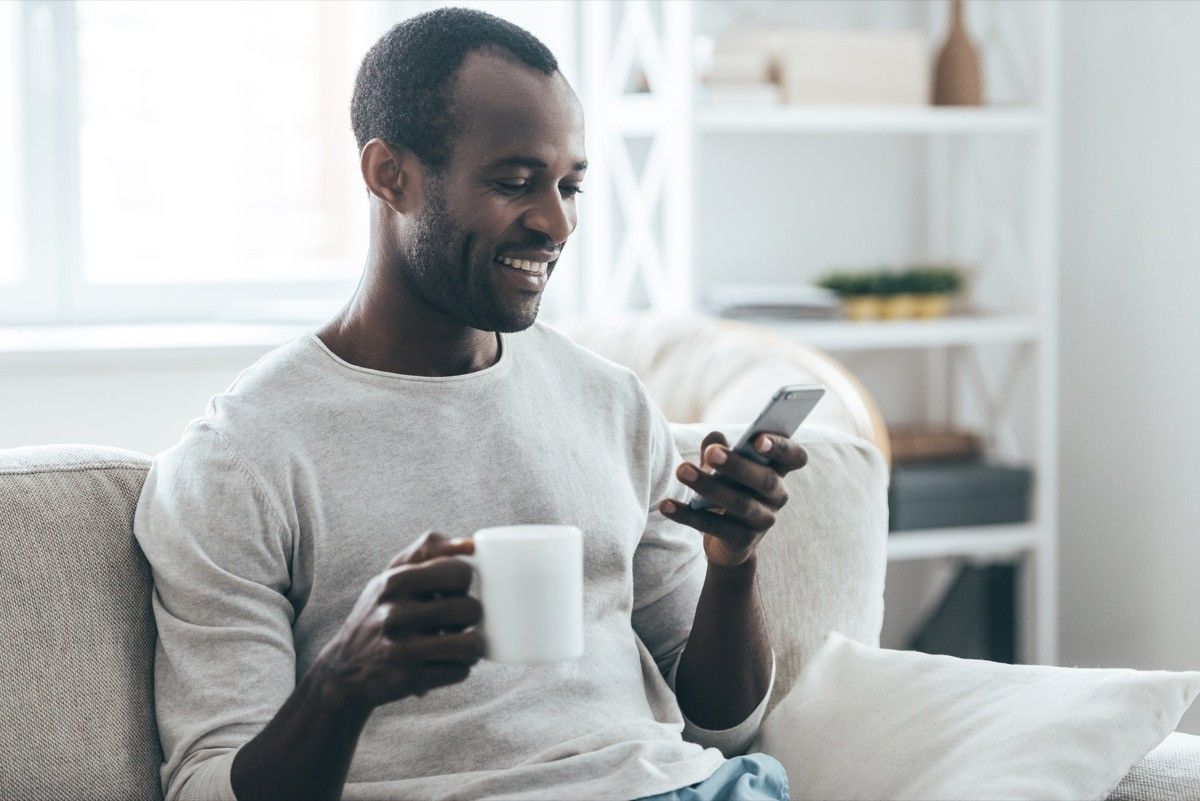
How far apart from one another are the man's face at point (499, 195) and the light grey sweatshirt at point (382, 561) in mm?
Result: 81

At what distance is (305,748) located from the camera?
1.00m

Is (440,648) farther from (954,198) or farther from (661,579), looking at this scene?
(954,198)

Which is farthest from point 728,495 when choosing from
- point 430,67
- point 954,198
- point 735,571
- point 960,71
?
point 954,198

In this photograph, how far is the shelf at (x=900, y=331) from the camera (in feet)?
8.61

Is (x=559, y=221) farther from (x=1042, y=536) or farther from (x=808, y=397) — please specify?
(x=1042, y=536)

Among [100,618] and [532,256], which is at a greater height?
[532,256]

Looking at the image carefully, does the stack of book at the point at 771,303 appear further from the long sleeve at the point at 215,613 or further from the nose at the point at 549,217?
the long sleeve at the point at 215,613

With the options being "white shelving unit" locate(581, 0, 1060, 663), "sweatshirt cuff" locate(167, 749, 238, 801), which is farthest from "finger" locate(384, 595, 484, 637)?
"white shelving unit" locate(581, 0, 1060, 663)

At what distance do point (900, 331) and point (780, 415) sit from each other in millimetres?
1625

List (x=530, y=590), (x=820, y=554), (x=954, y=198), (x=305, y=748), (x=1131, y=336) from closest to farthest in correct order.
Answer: (x=530, y=590) < (x=305, y=748) < (x=820, y=554) < (x=1131, y=336) < (x=954, y=198)

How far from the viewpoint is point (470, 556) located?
0.94 meters

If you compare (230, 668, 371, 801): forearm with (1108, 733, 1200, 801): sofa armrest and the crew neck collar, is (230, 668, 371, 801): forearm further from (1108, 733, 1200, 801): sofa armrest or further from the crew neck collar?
(1108, 733, 1200, 801): sofa armrest

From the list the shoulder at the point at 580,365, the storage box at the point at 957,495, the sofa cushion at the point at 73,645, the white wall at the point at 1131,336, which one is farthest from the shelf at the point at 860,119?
the sofa cushion at the point at 73,645

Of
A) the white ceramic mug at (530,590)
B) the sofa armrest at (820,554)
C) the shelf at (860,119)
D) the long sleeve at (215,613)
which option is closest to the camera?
the white ceramic mug at (530,590)
